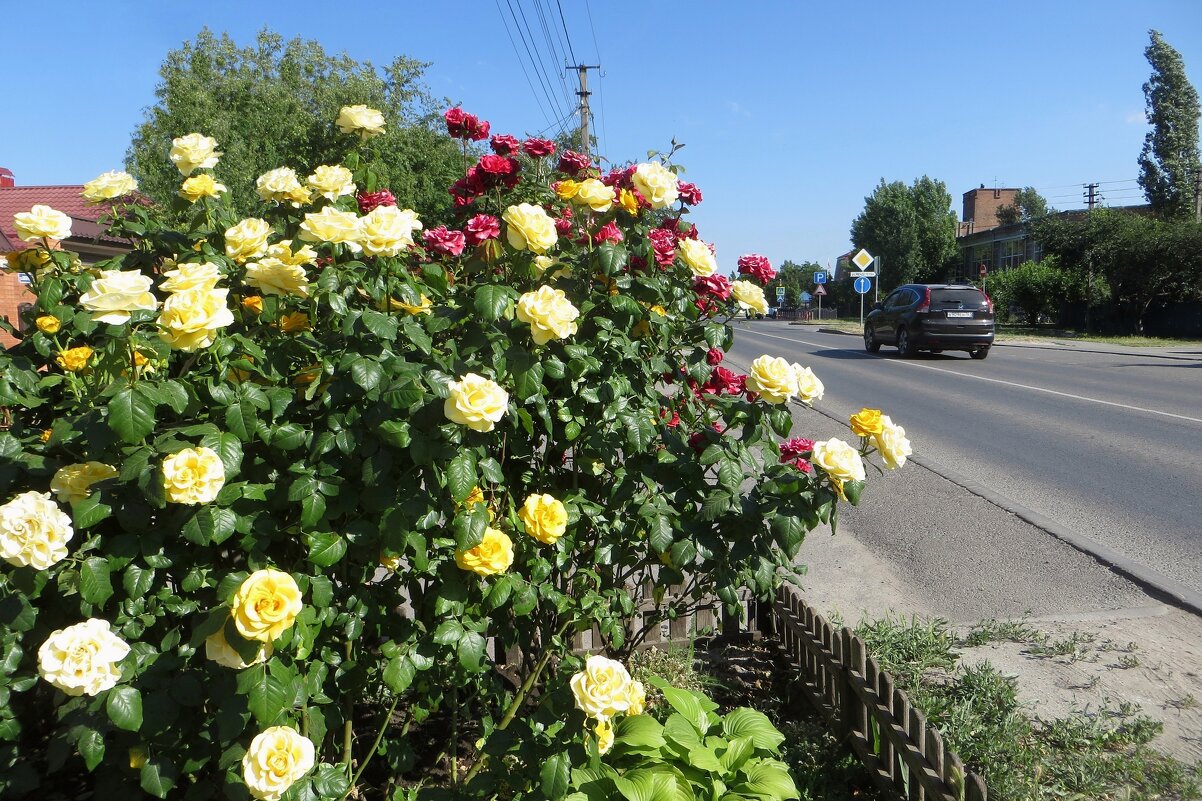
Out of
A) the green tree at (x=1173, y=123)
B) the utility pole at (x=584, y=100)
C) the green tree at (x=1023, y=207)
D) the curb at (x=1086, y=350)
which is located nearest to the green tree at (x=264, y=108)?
the utility pole at (x=584, y=100)

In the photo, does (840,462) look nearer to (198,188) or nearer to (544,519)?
(544,519)

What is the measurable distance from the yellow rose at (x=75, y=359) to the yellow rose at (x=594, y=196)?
139 cm

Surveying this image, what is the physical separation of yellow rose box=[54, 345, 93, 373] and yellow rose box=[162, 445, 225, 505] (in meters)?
0.70

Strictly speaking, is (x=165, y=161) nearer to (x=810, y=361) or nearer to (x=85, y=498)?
(x=810, y=361)

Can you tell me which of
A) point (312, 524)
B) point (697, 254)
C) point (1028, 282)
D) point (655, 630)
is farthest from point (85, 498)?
point (1028, 282)

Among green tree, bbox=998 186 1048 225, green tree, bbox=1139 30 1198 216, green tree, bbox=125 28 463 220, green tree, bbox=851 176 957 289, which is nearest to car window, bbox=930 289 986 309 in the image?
green tree, bbox=125 28 463 220

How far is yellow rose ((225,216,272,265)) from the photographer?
2.38 metres

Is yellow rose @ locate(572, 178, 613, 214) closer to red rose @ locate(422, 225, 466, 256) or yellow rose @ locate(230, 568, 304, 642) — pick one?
red rose @ locate(422, 225, 466, 256)

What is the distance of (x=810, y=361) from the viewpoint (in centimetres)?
2138

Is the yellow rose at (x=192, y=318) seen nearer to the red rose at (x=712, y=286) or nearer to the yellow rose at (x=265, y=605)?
the yellow rose at (x=265, y=605)

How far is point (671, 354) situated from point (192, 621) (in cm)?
150

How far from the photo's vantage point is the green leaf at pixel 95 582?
1.86 metres

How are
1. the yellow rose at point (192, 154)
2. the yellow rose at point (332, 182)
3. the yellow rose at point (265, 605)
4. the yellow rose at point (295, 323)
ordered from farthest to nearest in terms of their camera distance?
the yellow rose at point (192, 154)
the yellow rose at point (332, 182)
the yellow rose at point (295, 323)
the yellow rose at point (265, 605)

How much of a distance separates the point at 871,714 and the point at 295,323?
2171 millimetres
